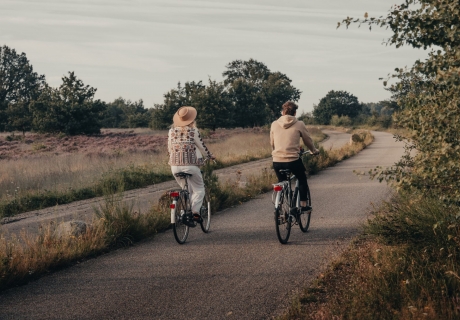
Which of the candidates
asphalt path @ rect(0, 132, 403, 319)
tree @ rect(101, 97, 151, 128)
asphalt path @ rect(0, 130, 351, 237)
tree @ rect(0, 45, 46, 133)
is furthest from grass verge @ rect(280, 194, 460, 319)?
tree @ rect(0, 45, 46, 133)

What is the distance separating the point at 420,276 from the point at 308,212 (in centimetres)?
392

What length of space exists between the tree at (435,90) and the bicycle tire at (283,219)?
2.58m

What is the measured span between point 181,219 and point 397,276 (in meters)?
3.88

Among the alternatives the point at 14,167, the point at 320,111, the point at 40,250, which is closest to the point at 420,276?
the point at 40,250

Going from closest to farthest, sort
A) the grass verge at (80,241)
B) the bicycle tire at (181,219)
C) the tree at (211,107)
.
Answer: the grass verge at (80,241)
the bicycle tire at (181,219)
the tree at (211,107)

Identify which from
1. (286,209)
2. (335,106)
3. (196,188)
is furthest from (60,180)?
(335,106)

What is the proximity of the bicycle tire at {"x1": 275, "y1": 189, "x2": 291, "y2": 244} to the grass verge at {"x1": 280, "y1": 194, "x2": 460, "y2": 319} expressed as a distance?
1110 mm

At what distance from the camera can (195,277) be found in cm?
618

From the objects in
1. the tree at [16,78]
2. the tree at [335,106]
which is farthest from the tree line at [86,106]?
the tree at [335,106]

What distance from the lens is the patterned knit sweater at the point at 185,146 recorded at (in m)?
8.23

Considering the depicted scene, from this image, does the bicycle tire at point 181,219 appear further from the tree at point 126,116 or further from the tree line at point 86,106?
the tree at point 126,116

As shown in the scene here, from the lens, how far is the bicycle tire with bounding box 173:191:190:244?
8.08m

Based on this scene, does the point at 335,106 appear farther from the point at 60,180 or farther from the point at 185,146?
the point at 185,146

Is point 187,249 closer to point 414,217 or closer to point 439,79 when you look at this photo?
point 414,217
